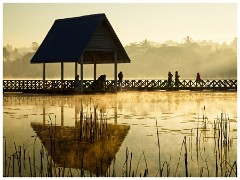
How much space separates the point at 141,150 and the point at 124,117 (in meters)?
→ 6.90

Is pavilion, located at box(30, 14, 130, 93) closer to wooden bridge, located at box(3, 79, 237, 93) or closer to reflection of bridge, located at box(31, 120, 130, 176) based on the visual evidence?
wooden bridge, located at box(3, 79, 237, 93)

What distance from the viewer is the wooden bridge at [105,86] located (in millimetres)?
36156

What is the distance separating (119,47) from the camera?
36812 millimetres

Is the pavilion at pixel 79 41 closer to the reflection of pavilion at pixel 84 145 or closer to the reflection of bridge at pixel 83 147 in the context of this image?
the reflection of pavilion at pixel 84 145

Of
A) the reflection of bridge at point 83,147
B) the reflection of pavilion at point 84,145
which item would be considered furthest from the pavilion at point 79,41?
the reflection of bridge at point 83,147

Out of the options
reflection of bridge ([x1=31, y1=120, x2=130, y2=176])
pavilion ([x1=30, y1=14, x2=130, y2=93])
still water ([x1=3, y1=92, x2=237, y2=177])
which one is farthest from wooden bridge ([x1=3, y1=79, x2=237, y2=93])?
reflection of bridge ([x1=31, y1=120, x2=130, y2=176])

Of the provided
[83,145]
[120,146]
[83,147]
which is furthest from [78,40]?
[83,147]

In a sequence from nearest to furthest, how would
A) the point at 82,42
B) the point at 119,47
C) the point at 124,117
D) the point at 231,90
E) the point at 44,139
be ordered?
the point at 44,139 < the point at 124,117 < the point at 82,42 < the point at 119,47 < the point at 231,90

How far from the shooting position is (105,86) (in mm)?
36969

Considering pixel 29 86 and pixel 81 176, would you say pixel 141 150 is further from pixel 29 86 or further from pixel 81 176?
pixel 29 86

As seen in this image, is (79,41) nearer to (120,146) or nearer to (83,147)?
(120,146)

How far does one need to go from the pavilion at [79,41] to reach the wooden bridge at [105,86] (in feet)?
3.36

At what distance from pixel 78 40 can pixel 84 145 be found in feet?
76.6

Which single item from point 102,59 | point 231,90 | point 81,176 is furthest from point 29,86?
point 81,176
